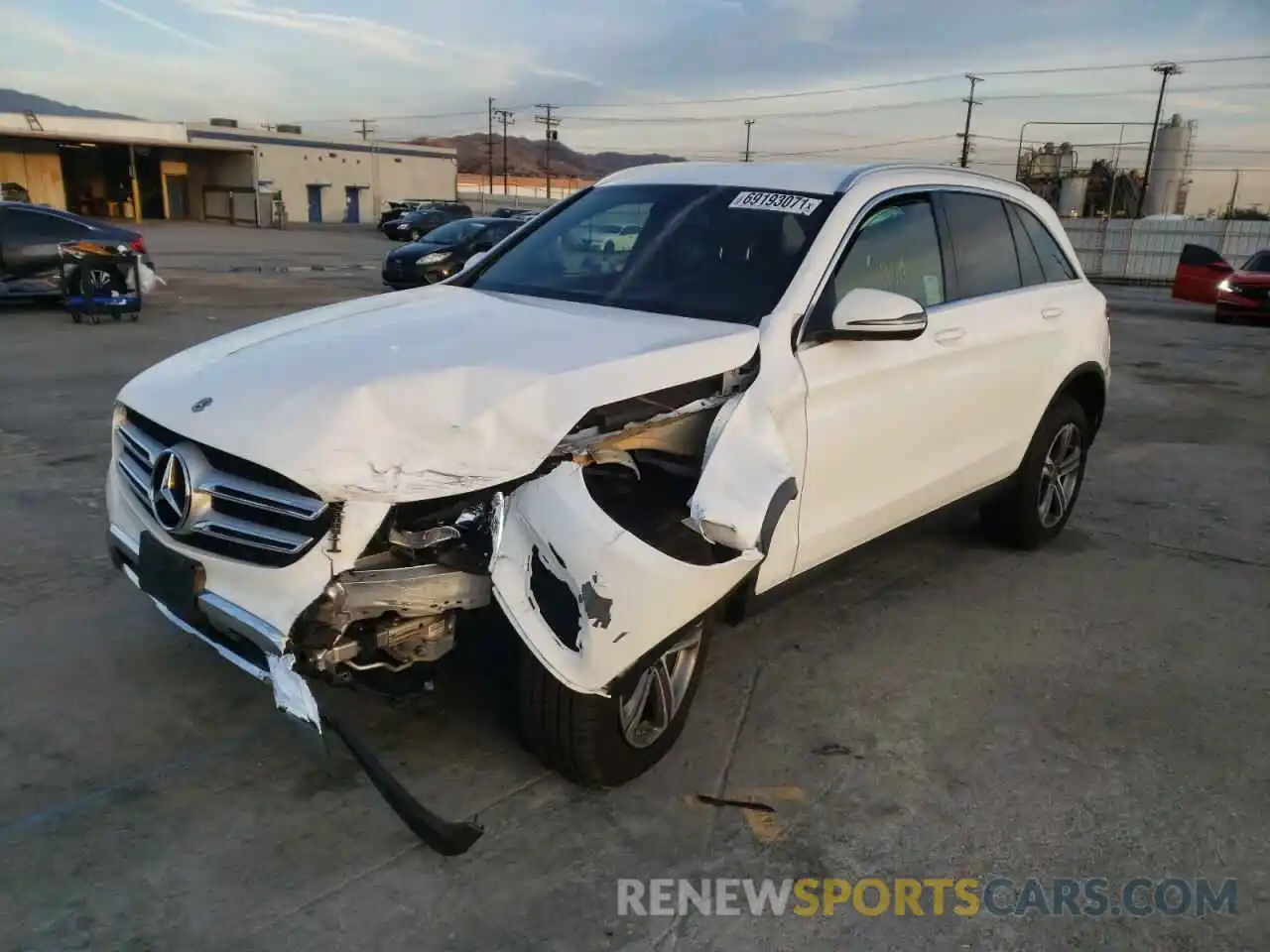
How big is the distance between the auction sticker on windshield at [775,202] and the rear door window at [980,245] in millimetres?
896

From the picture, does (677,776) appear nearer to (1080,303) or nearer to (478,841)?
(478,841)

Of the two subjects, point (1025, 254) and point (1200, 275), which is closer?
point (1025, 254)

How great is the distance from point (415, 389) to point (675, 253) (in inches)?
62.3

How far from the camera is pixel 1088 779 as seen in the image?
10.4 ft

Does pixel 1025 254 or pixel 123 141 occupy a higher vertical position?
pixel 123 141

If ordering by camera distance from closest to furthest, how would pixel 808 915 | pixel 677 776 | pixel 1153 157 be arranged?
1. pixel 808 915
2. pixel 677 776
3. pixel 1153 157

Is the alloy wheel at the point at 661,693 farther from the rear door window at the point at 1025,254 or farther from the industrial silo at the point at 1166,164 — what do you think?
the industrial silo at the point at 1166,164

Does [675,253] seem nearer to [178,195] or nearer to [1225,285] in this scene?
[1225,285]

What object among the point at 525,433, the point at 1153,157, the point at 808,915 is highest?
the point at 1153,157

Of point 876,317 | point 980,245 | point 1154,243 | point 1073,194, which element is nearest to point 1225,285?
point 980,245

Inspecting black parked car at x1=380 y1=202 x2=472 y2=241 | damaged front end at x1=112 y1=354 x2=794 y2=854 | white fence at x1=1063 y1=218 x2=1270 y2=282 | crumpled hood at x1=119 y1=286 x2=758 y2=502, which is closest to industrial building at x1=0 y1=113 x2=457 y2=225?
black parked car at x1=380 y1=202 x2=472 y2=241

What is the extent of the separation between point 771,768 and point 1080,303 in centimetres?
328

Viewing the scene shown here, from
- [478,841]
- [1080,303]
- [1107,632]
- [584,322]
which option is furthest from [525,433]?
[1080,303]

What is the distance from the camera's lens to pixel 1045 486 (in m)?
5.15
